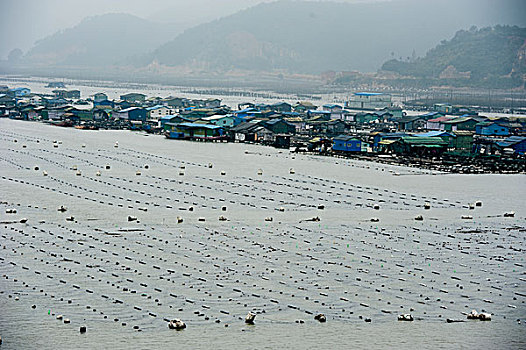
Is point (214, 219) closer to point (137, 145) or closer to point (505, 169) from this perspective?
point (505, 169)

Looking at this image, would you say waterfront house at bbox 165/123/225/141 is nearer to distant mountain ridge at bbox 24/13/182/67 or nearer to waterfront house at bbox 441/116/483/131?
waterfront house at bbox 441/116/483/131

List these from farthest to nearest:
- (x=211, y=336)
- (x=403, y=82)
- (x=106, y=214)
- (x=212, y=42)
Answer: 1. (x=212, y=42)
2. (x=403, y=82)
3. (x=106, y=214)
4. (x=211, y=336)

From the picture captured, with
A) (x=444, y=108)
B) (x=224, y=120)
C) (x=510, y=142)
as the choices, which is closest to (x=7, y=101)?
(x=224, y=120)

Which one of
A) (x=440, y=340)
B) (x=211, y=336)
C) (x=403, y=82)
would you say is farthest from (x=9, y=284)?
(x=403, y=82)

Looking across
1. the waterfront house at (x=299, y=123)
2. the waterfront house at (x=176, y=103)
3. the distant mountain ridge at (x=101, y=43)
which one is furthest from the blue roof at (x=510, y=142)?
the distant mountain ridge at (x=101, y=43)

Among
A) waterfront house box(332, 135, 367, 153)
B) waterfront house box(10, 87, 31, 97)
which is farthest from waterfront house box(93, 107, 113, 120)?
waterfront house box(10, 87, 31, 97)
